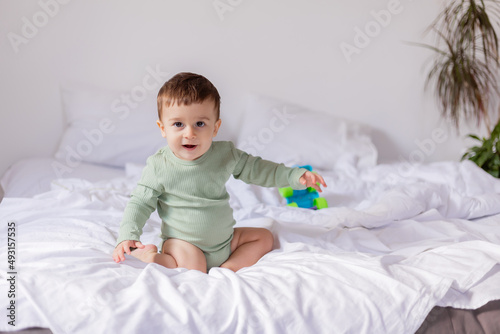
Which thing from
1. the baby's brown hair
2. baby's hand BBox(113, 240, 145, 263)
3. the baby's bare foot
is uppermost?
the baby's brown hair

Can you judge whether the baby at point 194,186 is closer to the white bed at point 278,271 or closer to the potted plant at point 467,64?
the white bed at point 278,271

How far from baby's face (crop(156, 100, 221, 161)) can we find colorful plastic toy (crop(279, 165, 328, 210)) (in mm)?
703

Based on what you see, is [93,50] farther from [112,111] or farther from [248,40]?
[248,40]

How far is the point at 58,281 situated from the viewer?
1082 mm

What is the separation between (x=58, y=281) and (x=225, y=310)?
A: 1.16ft

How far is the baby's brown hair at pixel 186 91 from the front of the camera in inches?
50.3

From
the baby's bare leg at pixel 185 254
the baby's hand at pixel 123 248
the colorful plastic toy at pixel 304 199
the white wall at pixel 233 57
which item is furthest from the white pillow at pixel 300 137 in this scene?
the baby's hand at pixel 123 248

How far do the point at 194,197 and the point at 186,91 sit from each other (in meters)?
0.28

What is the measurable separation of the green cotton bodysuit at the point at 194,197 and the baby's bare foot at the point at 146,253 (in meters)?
0.06

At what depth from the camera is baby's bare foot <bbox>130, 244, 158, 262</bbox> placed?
1.30 m

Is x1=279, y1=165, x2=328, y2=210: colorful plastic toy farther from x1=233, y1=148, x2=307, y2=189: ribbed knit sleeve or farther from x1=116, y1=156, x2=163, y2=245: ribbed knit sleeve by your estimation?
x1=116, y1=156, x2=163, y2=245: ribbed knit sleeve

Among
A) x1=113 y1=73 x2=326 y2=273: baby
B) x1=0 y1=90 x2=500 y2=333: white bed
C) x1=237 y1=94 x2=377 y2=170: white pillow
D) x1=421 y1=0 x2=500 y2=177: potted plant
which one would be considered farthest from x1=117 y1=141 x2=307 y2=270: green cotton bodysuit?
x1=421 y1=0 x2=500 y2=177: potted plant

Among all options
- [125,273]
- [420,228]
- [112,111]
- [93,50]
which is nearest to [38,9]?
[93,50]

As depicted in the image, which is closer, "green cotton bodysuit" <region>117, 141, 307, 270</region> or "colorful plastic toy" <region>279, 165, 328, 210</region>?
"green cotton bodysuit" <region>117, 141, 307, 270</region>
